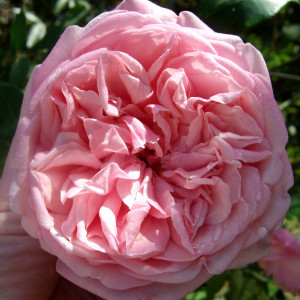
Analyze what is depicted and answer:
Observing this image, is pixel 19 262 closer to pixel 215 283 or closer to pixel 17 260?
Answer: pixel 17 260

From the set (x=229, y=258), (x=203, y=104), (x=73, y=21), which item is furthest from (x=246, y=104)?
(x=73, y=21)

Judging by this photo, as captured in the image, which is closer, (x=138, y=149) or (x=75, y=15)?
(x=138, y=149)

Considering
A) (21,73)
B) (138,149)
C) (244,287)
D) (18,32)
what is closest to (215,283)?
(244,287)

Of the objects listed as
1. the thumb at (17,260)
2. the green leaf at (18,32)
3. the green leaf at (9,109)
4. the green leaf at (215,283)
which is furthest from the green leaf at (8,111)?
the green leaf at (215,283)

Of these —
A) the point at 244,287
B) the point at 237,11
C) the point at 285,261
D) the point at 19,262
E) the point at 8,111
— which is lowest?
the point at 244,287

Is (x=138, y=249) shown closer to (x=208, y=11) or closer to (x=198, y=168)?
(x=198, y=168)

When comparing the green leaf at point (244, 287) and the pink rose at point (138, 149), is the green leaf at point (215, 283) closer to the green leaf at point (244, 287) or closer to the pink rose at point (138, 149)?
the green leaf at point (244, 287)

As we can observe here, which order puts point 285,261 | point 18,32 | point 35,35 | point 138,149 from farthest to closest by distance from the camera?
1. point 35,35
2. point 18,32
3. point 285,261
4. point 138,149
